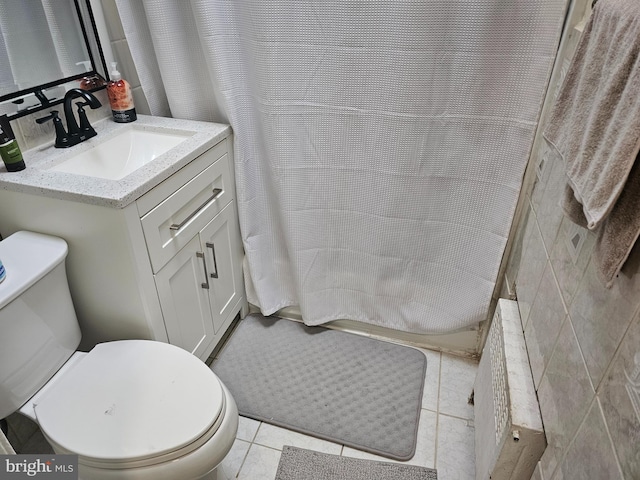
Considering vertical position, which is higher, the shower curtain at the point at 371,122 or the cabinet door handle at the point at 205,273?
the shower curtain at the point at 371,122

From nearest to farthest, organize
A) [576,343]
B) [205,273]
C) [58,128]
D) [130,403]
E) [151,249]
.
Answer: [576,343]
[130,403]
[151,249]
[58,128]
[205,273]

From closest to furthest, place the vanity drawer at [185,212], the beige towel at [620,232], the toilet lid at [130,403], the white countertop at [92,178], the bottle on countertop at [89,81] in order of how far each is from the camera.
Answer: the beige towel at [620,232], the toilet lid at [130,403], the white countertop at [92,178], the vanity drawer at [185,212], the bottle on countertop at [89,81]

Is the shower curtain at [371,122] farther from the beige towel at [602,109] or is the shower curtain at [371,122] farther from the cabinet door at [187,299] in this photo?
the beige towel at [602,109]

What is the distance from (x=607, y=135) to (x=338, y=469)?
1236 millimetres

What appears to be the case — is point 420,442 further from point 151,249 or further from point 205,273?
point 151,249

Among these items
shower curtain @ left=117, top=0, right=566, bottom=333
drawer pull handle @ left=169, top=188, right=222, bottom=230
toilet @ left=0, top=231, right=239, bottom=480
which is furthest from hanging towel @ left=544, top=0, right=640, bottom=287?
drawer pull handle @ left=169, top=188, right=222, bottom=230

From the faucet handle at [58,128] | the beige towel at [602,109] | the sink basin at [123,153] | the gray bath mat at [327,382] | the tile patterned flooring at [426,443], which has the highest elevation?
the beige towel at [602,109]

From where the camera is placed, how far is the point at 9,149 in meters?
1.15

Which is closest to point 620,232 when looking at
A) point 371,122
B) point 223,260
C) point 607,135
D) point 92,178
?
point 607,135

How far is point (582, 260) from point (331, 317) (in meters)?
1.17

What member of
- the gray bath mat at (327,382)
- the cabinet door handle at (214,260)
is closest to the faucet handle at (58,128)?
the cabinet door handle at (214,260)

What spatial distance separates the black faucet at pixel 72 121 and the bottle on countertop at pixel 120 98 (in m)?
0.13

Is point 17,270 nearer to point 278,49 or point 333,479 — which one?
point 278,49

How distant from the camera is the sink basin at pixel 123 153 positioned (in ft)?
4.56
